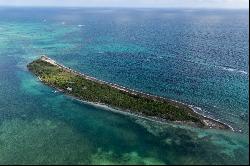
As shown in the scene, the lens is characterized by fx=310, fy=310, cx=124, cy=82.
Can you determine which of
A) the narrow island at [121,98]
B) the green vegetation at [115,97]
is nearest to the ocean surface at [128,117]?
the narrow island at [121,98]

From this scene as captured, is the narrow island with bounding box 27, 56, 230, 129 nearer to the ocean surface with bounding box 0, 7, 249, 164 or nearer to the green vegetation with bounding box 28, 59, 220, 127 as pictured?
the green vegetation with bounding box 28, 59, 220, 127

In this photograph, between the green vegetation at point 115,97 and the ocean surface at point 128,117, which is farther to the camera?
the green vegetation at point 115,97

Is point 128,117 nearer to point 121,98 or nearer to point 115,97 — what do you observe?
point 121,98

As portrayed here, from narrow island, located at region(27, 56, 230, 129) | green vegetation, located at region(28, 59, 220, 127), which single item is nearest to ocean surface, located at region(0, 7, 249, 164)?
narrow island, located at region(27, 56, 230, 129)

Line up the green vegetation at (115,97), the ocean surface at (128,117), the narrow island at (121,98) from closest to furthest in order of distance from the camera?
the ocean surface at (128,117) < the narrow island at (121,98) < the green vegetation at (115,97)

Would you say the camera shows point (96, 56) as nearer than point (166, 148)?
No

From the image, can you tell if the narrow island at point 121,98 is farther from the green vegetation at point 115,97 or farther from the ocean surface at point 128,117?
the ocean surface at point 128,117

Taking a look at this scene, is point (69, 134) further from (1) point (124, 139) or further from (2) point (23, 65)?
(2) point (23, 65)

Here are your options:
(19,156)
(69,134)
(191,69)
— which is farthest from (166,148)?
(191,69)
